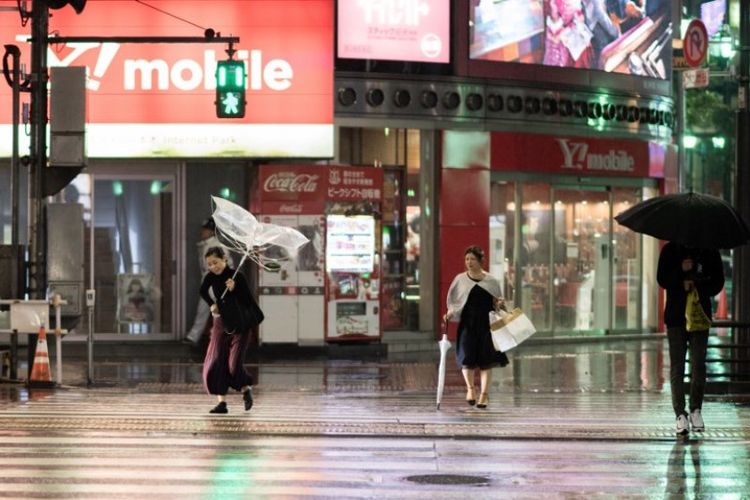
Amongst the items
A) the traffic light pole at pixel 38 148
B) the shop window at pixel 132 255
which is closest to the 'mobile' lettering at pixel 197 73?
the shop window at pixel 132 255

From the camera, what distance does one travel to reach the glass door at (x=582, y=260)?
2792 centimetres

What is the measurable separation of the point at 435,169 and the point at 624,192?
199 inches

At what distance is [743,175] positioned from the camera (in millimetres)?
18953

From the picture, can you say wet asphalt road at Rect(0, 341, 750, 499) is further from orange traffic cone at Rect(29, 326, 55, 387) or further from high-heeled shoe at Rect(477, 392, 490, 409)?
orange traffic cone at Rect(29, 326, 55, 387)

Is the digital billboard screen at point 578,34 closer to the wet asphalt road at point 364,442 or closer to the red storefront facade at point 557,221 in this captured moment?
the red storefront facade at point 557,221

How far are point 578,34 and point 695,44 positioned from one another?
217 inches

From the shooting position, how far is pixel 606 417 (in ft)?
49.1

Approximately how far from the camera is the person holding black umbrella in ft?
44.4

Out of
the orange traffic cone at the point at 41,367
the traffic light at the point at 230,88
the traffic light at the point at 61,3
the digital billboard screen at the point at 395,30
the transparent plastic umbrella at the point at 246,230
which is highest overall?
the digital billboard screen at the point at 395,30

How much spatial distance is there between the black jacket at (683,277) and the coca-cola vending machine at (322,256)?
1048 centimetres

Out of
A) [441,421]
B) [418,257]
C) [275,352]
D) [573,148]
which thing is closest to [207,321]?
[275,352]

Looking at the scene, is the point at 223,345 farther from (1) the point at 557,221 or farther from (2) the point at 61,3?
(1) the point at 557,221

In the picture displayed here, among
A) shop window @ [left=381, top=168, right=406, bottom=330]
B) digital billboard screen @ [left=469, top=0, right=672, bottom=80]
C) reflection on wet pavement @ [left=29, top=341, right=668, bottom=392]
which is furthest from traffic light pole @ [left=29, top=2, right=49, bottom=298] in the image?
digital billboard screen @ [left=469, top=0, right=672, bottom=80]

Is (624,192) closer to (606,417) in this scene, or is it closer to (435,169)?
(435,169)
